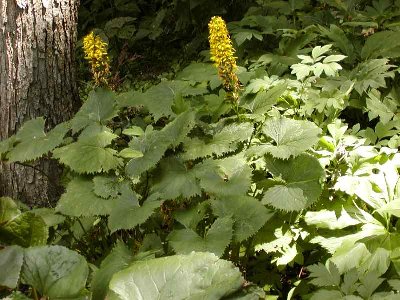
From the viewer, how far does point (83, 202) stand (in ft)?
6.81

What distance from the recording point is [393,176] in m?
2.18

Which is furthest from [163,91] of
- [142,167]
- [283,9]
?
[283,9]

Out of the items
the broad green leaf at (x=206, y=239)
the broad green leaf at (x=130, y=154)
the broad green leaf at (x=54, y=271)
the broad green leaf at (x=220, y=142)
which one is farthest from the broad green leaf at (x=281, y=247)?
the broad green leaf at (x=54, y=271)

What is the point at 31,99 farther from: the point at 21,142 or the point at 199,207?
the point at 199,207

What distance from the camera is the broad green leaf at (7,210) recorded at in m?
1.85

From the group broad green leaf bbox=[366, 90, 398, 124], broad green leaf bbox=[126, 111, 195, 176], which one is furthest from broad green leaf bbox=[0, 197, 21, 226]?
broad green leaf bbox=[366, 90, 398, 124]

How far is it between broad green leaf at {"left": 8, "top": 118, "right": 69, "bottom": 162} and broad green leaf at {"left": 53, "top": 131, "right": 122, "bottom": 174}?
0.08 m

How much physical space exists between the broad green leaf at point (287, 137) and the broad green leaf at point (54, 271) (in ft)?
3.34

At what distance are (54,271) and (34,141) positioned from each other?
1.03 m

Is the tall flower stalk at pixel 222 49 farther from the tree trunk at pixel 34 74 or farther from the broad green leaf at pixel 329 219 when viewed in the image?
the tree trunk at pixel 34 74

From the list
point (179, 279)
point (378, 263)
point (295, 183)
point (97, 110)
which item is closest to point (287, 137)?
point (295, 183)

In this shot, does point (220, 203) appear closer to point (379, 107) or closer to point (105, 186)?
point (105, 186)

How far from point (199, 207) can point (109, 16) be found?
172 inches

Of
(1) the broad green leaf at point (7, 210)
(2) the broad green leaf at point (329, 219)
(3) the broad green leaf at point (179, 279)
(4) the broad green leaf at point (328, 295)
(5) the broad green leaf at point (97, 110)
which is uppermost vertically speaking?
(5) the broad green leaf at point (97, 110)
